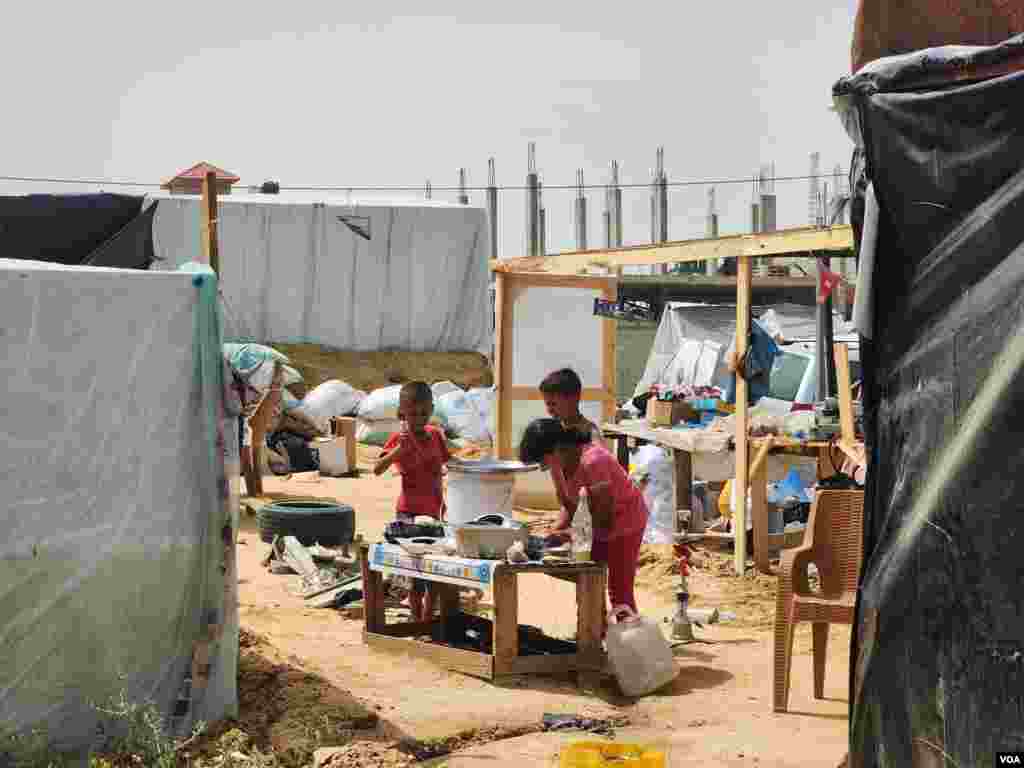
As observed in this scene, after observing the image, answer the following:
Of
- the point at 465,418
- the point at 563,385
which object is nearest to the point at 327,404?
the point at 465,418

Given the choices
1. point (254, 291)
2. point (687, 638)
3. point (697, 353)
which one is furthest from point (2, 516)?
point (254, 291)

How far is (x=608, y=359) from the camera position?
14875 mm

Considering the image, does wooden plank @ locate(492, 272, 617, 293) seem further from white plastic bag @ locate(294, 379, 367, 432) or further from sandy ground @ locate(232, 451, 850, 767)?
white plastic bag @ locate(294, 379, 367, 432)

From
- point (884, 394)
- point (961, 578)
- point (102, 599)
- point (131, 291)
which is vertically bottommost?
point (102, 599)

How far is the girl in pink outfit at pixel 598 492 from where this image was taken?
24.9 feet

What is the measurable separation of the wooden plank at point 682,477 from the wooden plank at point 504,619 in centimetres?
456

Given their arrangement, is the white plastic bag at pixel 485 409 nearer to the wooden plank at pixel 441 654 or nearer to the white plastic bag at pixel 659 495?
the white plastic bag at pixel 659 495

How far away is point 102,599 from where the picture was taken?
614 centimetres

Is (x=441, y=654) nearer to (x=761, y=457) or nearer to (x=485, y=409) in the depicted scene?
(x=761, y=457)

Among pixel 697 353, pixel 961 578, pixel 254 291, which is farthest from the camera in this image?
pixel 254 291

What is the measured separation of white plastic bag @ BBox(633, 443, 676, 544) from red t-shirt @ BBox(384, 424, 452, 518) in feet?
11.6

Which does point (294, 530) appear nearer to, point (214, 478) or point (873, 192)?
point (214, 478)

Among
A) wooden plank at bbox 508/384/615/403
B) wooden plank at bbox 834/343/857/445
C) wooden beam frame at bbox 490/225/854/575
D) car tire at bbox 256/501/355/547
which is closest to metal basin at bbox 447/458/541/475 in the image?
wooden beam frame at bbox 490/225/854/575

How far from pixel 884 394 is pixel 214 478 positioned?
3.16 metres
